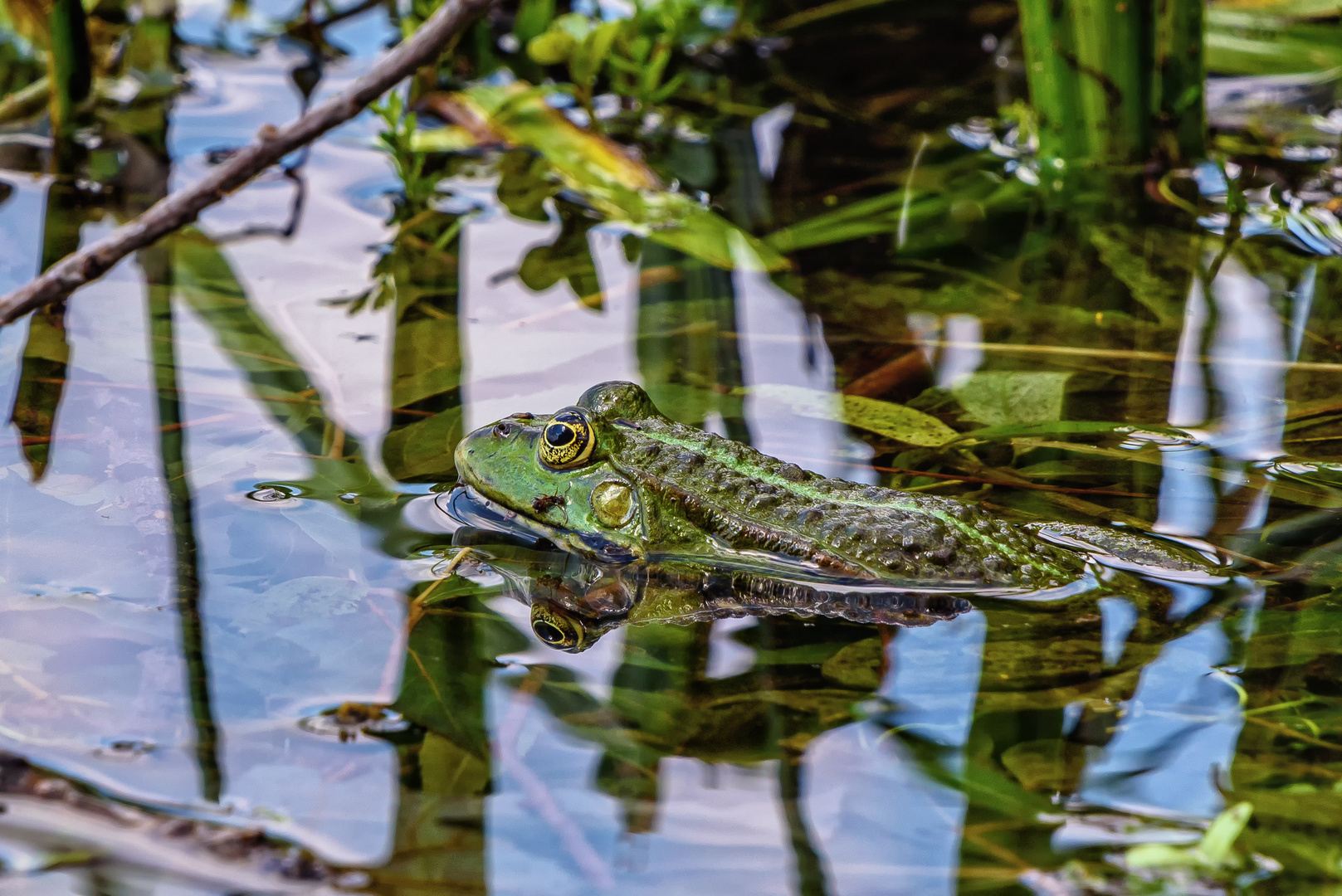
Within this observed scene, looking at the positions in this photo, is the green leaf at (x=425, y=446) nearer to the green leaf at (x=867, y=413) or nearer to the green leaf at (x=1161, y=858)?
the green leaf at (x=867, y=413)

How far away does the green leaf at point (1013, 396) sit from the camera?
3.81 m

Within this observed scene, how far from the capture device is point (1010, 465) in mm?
3617

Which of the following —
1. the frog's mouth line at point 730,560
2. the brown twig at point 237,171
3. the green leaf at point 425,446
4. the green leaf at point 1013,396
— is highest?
the brown twig at point 237,171

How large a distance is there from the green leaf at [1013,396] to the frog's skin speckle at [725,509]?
0.65m

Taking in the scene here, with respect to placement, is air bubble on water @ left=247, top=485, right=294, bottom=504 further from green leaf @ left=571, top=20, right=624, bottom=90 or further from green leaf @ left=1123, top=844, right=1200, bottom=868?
green leaf @ left=571, top=20, right=624, bottom=90

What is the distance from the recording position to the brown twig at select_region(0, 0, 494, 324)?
3.47 meters

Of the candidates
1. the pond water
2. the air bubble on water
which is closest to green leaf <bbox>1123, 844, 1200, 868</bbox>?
the pond water

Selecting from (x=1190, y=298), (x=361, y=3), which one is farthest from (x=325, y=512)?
(x=361, y=3)

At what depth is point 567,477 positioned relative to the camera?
3.31 m

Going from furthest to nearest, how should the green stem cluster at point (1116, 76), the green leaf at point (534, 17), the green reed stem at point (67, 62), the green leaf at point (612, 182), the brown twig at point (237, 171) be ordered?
the green leaf at point (534, 17)
the green reed stem at point (67, 62)
the green stem cluster at point (1116, 76)
the green leaf at point (612, 182)
the brown twig at point (237, 171)

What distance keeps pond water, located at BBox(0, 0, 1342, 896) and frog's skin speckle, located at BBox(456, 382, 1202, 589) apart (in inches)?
3.6

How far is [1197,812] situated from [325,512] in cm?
224

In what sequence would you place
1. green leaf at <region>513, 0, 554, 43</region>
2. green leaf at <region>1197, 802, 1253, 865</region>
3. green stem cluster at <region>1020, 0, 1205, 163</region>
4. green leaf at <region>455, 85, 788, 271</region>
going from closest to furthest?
green leaf at <region>1197, 802, 1253, 865</region> < green leaf at <region>455, 85, 788, 271</region> < green stem cluster at <region>1020, 0, 1205, 163</region> < green leaf at <region>513, 0, 554, 43</region>

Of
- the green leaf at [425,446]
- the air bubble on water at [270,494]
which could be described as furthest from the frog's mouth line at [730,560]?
the air bubble on water at [270,494]
